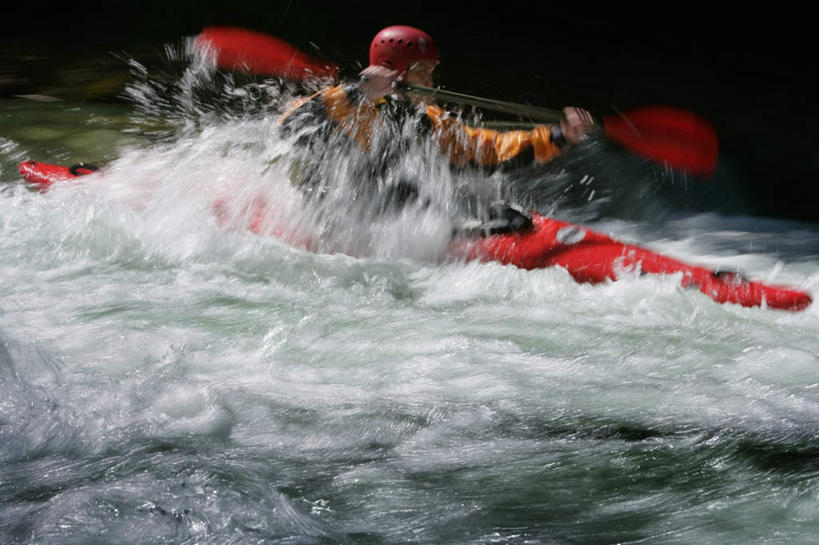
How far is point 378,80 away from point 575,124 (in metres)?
0.83

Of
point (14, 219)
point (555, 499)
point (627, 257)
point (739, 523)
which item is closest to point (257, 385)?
point (555, 499)

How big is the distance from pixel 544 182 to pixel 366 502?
4.07m

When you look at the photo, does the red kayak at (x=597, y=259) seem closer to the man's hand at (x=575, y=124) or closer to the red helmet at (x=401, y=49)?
the man's hand at (x=575, y=124)

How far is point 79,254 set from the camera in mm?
3631

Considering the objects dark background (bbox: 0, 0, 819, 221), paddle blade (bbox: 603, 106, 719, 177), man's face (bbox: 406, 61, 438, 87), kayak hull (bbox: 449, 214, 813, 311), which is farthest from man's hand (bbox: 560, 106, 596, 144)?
dark background (bbox: 0, 0, 819, 221)

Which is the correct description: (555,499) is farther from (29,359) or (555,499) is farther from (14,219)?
(14,219)

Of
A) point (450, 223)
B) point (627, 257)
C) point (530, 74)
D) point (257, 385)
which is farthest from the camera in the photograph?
point (530, 74)

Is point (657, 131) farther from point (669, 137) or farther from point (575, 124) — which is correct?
point (575, 124)

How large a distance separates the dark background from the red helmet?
104 inches

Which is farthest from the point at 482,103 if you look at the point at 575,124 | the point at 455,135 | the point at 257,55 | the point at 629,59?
the point at 629,59

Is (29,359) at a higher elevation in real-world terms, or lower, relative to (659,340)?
lower

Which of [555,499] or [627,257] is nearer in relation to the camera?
[555,499]

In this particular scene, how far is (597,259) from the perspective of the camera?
314cm

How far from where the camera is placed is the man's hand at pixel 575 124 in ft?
11.4
